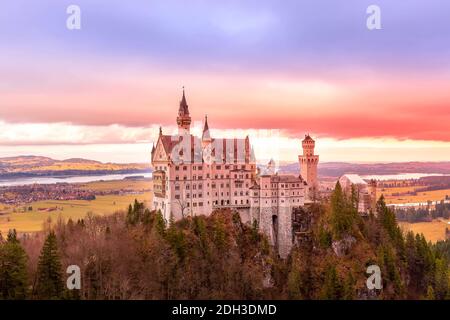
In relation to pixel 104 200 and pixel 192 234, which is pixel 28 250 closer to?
pixel 192 234

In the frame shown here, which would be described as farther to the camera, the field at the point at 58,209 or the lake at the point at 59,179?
the lake at the point at 59,179

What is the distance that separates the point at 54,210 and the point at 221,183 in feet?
161

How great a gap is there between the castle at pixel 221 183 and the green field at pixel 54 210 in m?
16.7

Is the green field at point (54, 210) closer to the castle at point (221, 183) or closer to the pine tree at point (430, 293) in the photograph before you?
the castle at point (221, 183)

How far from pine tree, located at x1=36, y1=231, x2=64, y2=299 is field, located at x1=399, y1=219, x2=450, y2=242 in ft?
421

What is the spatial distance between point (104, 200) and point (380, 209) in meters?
68.5

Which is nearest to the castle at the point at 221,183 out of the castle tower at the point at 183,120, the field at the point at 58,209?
the castle tower at the point at 183,120

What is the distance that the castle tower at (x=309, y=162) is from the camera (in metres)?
99.1

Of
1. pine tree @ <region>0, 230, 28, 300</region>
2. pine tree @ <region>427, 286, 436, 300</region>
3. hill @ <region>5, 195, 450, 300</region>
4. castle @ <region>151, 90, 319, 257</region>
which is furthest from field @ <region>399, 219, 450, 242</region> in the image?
pine tree @ <region>0, 230, 28, 300</region>

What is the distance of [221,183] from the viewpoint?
3531 inches

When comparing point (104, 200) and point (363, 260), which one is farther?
point (104, 200)
